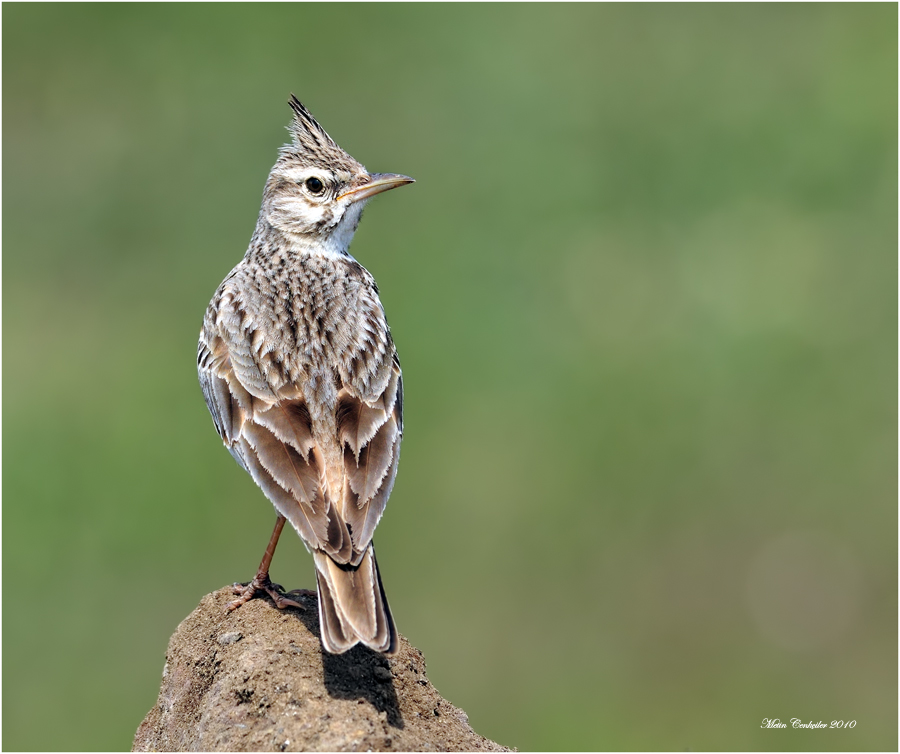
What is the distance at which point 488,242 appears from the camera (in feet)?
76.1

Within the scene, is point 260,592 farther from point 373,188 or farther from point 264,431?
point 373,188

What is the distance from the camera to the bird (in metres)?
6.46

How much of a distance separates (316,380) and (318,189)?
2.17 meters

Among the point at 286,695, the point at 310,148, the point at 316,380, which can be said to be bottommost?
the point at 286,695

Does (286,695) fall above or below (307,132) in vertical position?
below

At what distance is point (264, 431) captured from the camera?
7.19m

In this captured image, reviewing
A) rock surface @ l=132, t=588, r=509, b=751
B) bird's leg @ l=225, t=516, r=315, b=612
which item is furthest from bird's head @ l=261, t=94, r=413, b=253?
rock surface @ l=132, t=588, r=509, b=751

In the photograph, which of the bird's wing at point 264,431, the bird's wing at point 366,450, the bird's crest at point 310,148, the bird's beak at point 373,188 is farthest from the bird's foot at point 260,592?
the bird's crest at point 310,148

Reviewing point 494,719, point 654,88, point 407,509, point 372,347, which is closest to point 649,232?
point 654,88

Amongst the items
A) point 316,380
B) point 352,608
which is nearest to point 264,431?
point 316,380

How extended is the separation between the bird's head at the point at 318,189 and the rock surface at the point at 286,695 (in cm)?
274

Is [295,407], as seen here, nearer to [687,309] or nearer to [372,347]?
[372,347]

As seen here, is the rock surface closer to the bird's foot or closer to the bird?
the bird's foot

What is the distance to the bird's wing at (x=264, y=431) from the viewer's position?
21.9 ft
